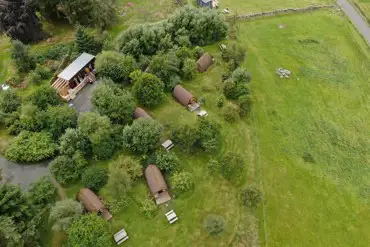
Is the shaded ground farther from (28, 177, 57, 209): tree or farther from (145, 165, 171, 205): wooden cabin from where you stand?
(145, 165, 171, 205): wooden cabin

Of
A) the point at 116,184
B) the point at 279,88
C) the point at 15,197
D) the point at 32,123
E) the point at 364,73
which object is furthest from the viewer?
the point at 364,73

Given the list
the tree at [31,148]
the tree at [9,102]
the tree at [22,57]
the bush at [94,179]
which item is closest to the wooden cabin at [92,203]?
the bush at [94,179]

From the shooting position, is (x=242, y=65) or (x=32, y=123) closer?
(x=32, y=123)

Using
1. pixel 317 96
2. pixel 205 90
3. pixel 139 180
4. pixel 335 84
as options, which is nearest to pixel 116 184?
pixel 139 180

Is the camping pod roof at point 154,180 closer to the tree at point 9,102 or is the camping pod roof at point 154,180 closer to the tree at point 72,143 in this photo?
the tree at point 72,143

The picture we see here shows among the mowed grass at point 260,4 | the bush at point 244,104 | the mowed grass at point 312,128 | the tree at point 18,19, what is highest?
the tree at point 18,19

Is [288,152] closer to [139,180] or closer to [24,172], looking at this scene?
[139,180]

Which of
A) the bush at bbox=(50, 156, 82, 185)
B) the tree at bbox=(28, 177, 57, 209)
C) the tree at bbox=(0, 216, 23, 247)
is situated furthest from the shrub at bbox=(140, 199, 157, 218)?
the tree at bbox=(0, 216, 23, 247)
